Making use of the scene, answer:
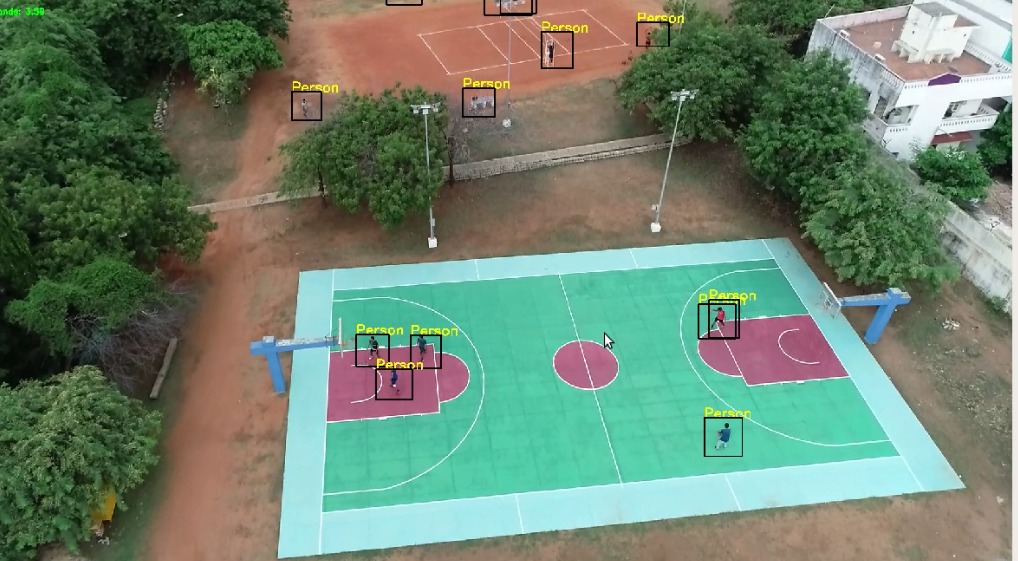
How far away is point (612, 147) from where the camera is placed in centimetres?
3297

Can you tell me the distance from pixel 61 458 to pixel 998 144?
3496 centimetres

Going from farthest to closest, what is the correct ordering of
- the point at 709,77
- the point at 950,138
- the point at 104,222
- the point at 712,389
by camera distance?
the point at 709,77 < the point at 950,138 < the point at 712,389 < the point at 104,222

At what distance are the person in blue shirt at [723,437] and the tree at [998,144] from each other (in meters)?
17.8

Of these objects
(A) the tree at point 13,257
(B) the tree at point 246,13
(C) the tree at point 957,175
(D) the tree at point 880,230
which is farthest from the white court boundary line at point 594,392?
(B) the tree at point 246,13

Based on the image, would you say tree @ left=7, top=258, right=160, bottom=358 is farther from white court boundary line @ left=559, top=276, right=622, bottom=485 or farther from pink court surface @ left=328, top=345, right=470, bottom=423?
white court boundary line @ left=559, top=276, right=622, bottom=485

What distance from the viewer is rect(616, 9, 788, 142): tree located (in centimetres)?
3028

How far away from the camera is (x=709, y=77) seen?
30.3m

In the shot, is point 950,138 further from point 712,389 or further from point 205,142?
point 205,142

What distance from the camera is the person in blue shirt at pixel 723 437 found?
68.6ft

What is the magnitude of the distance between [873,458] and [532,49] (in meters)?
28.6

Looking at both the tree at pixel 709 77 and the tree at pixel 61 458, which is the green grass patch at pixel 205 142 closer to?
the tree at pixel 61 458

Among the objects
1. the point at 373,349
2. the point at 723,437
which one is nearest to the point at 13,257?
the point at 373,349

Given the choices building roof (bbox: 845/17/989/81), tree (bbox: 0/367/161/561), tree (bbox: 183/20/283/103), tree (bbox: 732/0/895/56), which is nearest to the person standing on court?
tree (bbox: 0/367/161/561)

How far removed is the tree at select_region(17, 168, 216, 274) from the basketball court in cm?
469
